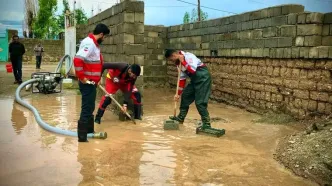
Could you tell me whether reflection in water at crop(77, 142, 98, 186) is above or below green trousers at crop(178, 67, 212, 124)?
below

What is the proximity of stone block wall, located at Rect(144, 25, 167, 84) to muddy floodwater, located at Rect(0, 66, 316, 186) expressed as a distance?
257 inches

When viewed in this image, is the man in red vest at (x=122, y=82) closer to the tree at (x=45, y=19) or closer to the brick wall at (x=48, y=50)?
the brick wall at (x=48, y=50)

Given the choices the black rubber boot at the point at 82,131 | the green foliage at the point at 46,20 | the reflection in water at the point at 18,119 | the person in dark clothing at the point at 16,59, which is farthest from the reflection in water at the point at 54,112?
the green foliage at the point at 46,20

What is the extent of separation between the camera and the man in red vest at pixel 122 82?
20.7 feet

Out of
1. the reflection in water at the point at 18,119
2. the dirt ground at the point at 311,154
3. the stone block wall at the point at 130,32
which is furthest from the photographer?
the stone block wall at the point at 130,32

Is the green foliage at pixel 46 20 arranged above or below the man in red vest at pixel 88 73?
above

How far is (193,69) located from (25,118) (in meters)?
3.54

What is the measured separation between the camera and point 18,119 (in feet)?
22.0

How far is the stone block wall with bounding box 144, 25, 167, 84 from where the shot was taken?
44.5ft

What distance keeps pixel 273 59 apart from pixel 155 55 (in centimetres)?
655

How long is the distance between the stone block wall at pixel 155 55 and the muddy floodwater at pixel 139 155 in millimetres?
6529

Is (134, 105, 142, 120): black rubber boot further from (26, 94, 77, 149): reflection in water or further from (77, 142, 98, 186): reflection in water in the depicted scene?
(77, 142, 98, 186): reflection in water

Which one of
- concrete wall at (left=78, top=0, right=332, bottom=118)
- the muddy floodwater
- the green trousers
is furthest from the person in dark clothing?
the green trousers

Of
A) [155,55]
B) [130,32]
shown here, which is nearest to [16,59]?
[155,55]
